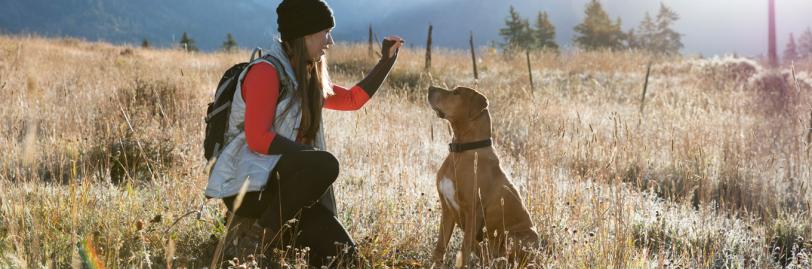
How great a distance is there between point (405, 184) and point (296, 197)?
1436mm

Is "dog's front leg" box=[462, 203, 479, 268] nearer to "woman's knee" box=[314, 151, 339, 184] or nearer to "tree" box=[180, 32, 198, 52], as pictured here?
"woman's knee" box=[314, 151, 339, 184]

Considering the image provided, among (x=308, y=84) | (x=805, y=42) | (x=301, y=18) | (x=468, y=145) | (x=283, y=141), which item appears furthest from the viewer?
(x=805, y=42)

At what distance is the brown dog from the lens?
335 cm

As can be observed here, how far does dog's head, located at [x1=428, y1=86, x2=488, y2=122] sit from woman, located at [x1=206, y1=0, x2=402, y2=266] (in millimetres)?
608

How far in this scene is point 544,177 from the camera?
168 inches

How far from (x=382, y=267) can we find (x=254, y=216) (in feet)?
2.36

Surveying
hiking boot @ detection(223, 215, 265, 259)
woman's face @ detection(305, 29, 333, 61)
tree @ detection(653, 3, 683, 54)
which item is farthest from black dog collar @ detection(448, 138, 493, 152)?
tree @ detection(653, 3, 683, 54)

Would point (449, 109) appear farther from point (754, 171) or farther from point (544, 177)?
point (754, 171)

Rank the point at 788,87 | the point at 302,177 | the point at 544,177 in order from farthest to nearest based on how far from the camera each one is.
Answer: the point at 788,87 → the point at 544,177 → the point at 302,177

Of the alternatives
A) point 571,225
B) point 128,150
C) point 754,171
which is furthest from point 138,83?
point 754,171

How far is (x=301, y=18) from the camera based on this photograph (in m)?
3.16

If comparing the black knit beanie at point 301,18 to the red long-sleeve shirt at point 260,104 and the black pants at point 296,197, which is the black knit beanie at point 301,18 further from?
the black pants at point 296,197

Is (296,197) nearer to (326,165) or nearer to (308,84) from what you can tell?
(326,165)

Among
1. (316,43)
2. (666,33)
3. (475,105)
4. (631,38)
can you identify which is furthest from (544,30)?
(316,43)
